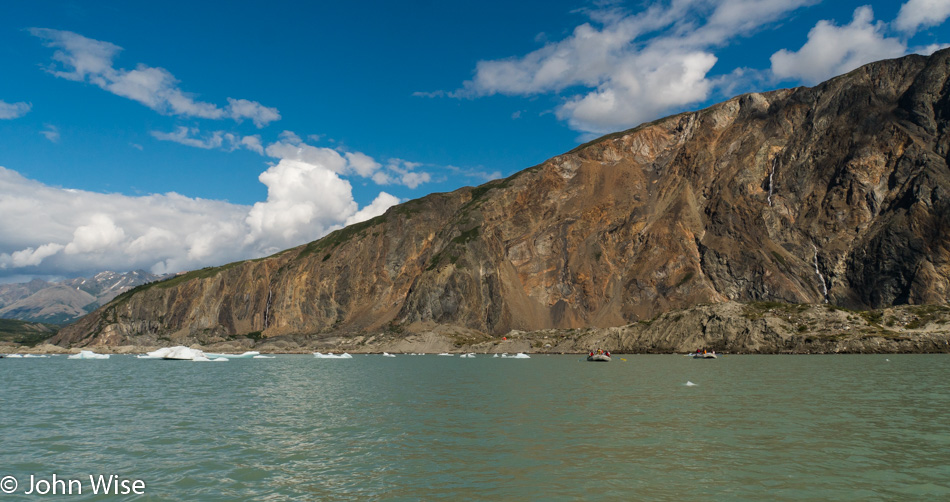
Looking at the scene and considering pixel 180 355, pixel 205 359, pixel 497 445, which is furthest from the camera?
pixel 205 359

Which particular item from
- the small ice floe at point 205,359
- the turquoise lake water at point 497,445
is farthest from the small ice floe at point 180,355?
the turquoise lake water at point 497,445

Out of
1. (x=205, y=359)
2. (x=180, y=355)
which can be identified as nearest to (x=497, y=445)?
(x=180, y=355)

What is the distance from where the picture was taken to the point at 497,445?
2420 cm

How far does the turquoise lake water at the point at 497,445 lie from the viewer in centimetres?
1758

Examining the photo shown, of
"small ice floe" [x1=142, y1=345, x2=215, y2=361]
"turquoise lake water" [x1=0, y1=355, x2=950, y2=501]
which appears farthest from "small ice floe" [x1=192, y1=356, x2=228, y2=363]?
"turquoise lake water" [x1=0, y1=355, x2=950, y2=501]

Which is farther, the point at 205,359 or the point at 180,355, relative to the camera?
the point at 205,359

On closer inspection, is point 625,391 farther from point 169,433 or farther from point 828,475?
point 169,433

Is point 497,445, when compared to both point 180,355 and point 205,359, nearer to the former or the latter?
point 180,355

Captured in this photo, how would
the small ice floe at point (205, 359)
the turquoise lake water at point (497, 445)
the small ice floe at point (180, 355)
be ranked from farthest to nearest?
the small ice floe at point (205, 359), the small ice floe at point (180, 355), the turquoise lake water at point (497, 445)

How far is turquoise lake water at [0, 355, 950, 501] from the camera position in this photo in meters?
17.6

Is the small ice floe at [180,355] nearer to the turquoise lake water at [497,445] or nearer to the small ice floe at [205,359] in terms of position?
the small ice floe at [205,359]

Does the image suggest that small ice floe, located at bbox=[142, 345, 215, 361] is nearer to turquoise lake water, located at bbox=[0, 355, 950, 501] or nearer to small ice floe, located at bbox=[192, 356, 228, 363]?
small ice floe, located at bbox=[192, 356, 228, 363]

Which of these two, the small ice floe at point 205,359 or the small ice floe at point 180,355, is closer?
the small ice floe at point 180,355

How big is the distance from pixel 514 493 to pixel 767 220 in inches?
8148
